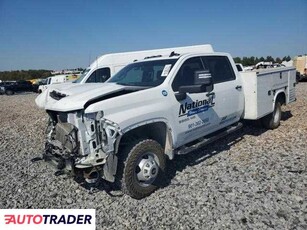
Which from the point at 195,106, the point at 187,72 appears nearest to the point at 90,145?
the point at 195,106

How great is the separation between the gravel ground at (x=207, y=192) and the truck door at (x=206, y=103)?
2.13ft

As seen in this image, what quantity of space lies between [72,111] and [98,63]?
917cm

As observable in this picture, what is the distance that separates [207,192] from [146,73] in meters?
2.28

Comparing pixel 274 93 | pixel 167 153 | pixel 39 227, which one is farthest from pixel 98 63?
pixel 39 227

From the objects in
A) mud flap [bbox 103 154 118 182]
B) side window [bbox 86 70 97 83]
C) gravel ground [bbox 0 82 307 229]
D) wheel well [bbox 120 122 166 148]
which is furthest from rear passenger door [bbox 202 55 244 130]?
side window [bbox 86 70 97 83]

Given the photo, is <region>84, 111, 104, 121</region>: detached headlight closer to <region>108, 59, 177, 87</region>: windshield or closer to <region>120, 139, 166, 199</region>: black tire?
<region>120, 139, 166, 199</region>: black tire

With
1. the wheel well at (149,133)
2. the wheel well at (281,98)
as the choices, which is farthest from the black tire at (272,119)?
the wheel well at (149,133)

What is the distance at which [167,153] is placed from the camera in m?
4.44

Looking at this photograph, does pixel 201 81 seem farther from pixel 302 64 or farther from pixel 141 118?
pixel 302 64

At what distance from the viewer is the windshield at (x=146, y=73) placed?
15.2 ft

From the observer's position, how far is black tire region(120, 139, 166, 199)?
12.7 ft

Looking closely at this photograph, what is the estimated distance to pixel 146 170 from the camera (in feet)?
13.3

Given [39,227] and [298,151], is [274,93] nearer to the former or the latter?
[298,151]

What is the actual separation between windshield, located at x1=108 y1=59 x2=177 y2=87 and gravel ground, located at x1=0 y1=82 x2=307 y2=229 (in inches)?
64.7
